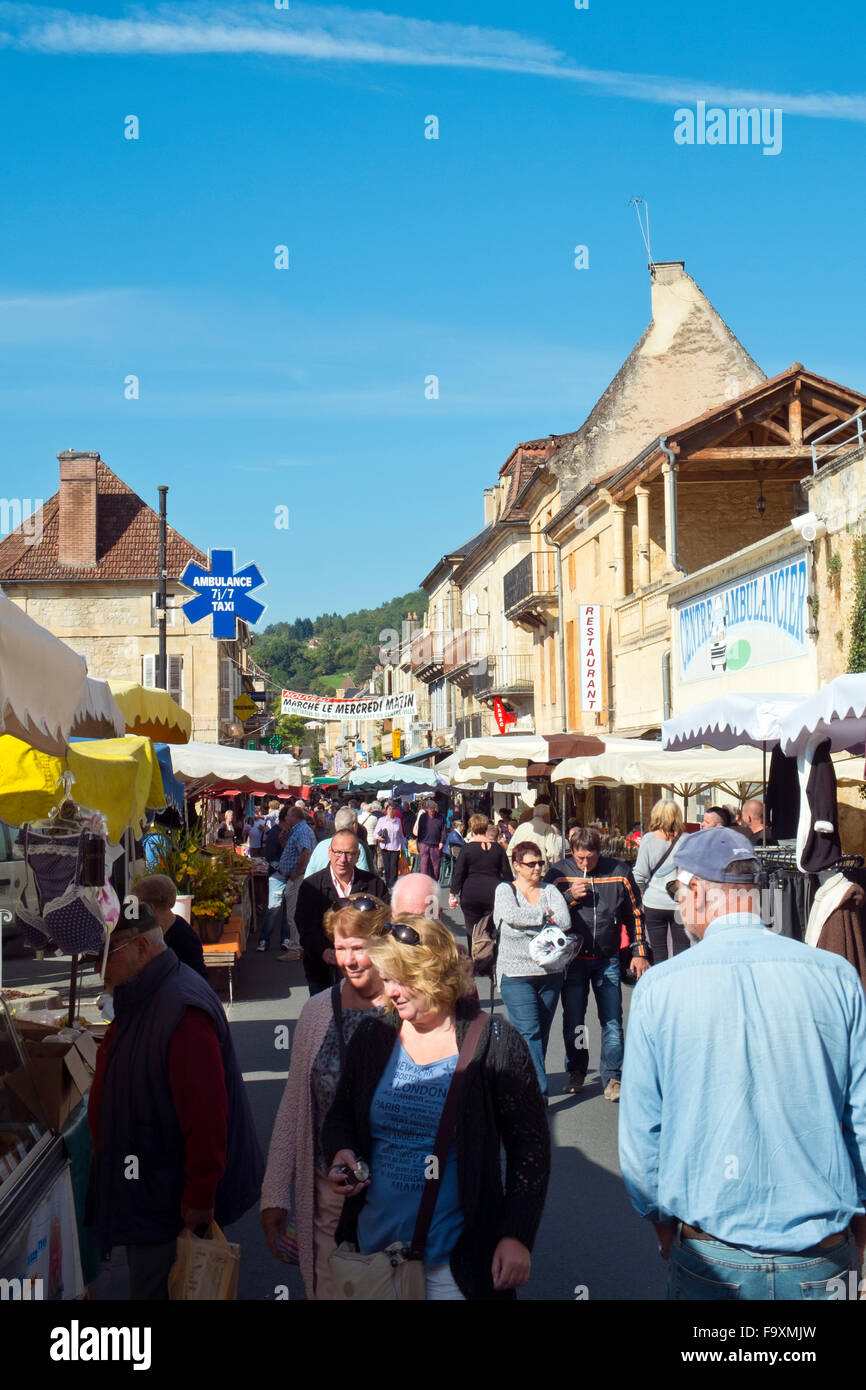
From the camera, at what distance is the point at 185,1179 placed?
168 inches

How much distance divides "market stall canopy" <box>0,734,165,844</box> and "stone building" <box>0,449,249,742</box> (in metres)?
35.4

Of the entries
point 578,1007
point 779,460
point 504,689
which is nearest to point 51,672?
point 578,1007

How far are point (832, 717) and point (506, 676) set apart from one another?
119ft

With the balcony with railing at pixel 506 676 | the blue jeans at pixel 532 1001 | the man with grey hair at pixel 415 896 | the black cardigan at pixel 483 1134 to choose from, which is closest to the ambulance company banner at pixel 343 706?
the balcony with railing at pixel 506 676

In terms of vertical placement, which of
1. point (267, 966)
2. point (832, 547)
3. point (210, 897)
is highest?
point (832, 547)

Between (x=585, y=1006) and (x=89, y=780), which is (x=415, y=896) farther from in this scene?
(x=585, y=1006)

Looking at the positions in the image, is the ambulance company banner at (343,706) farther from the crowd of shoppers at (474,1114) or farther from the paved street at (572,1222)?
the crowd of shoppers at (474,1114)

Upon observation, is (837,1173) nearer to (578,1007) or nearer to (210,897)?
(578,1007)

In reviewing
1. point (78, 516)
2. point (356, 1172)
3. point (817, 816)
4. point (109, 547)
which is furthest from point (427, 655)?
point (356, 1172)

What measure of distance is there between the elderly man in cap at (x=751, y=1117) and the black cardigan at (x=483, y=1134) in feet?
0.90

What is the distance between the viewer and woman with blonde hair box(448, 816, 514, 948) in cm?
1209

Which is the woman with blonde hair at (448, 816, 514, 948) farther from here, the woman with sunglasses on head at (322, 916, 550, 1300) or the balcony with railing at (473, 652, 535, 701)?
the balcony with railing at (473, 652, 535, 701)

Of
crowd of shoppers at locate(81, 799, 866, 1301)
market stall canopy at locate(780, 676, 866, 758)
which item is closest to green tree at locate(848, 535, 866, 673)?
market stall canopy at locate(780, 676, 866, 758)
